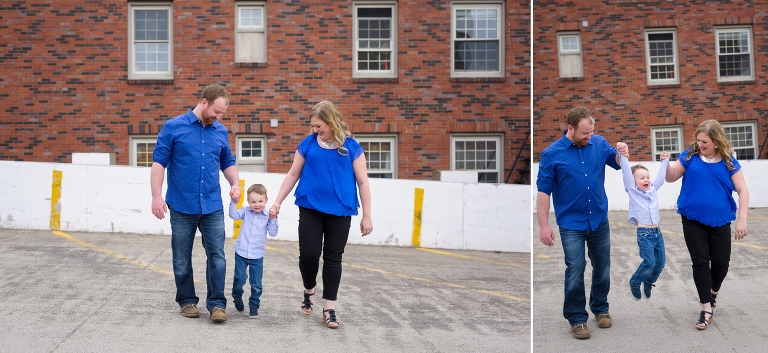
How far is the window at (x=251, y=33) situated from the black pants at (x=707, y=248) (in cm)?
958

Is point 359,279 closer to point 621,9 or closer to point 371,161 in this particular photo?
point 621,9

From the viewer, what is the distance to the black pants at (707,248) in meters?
4.42

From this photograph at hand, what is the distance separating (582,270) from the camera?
4.28 meters

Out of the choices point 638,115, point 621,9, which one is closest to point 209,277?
point 638,115

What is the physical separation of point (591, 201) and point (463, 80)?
8.67 m

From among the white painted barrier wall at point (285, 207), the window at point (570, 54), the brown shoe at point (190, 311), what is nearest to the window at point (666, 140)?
the window at point (570, 54)

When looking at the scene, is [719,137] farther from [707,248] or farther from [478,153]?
[478,153]

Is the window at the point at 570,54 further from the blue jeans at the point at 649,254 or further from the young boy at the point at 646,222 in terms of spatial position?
the blue jeans at the point at 649,254

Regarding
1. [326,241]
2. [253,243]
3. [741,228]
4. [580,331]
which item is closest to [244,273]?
[253,243]

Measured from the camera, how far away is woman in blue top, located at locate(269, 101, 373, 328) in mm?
4363

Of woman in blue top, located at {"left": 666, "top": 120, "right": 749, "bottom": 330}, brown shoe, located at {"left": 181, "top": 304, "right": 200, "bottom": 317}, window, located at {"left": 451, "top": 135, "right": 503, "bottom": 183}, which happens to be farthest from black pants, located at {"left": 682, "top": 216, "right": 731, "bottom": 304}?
window, located at {"left": 451, "top": 135, "right": 503, "bottom": 183}

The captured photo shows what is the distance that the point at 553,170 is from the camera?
426 cm

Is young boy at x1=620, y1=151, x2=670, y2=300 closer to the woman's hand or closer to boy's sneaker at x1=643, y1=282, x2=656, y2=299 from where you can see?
boy's sneaker at x1=643, y1=282, x2=656, y2=299

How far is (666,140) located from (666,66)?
0.71 meters
